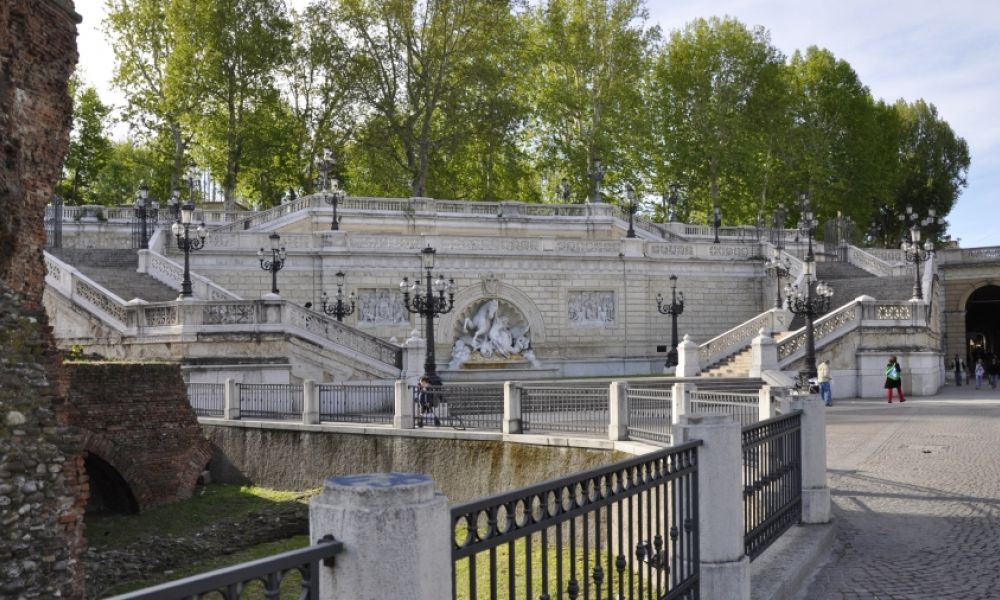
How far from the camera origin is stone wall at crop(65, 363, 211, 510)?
18.3m

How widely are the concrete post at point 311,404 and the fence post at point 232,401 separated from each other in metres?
2.19

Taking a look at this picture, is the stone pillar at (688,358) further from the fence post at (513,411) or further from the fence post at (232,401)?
the fence post at (513,411)

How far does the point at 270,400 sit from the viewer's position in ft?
75.5

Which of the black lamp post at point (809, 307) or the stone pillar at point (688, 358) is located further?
the stone pillar at point (688, 358)

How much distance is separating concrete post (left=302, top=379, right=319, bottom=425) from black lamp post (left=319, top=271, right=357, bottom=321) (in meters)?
12.3

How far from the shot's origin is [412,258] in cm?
3747

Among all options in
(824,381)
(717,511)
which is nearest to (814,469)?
(717,511)

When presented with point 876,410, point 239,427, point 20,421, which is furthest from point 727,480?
point 876,410

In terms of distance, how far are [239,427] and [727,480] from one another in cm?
1727

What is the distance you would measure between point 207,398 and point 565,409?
10623 mm

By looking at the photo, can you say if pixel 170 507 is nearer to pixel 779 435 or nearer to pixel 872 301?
pixel 779 435

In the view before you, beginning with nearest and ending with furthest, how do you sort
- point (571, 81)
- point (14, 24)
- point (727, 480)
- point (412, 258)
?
point (727, 480) < point (14, 24) < point (412, 258) < point (571, 81)

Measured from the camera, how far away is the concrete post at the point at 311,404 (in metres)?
21.5

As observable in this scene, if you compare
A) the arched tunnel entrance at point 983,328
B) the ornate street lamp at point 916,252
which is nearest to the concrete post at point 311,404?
the ornate street lamp at point 916,252
